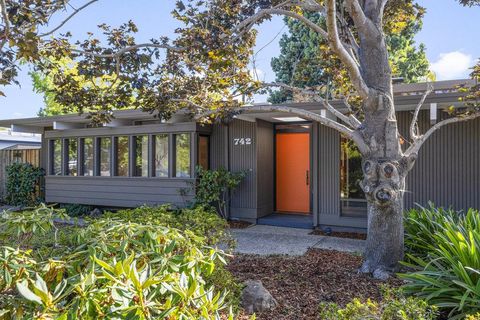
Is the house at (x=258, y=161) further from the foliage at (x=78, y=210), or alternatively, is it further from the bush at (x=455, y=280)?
the bush at (x=455, y=280)

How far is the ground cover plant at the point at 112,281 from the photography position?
68.3 inches

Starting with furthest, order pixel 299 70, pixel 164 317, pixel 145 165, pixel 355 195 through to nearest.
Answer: pixel 145 165 < pixel 355 195 < pixel 299 70 < pixel 164 317

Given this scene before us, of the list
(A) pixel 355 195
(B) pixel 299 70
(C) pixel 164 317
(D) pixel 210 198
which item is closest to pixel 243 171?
(D) pixel 210 198

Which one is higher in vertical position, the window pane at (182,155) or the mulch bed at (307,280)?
the window pane at (182,155)

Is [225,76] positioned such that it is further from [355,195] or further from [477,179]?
[477,179]

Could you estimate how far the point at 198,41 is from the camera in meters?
4.53

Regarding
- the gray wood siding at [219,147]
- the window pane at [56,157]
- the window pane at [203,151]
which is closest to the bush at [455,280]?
the gray wood siding at [219,147]

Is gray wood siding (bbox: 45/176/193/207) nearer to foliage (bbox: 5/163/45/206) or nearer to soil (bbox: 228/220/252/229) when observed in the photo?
foliage (bbox: 5/163/45/206)

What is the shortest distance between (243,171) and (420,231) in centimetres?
504

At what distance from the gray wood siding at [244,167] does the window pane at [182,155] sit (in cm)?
113

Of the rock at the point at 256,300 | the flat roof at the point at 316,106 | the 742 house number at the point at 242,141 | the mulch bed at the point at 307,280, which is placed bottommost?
the mulch bed at the point at 307,280

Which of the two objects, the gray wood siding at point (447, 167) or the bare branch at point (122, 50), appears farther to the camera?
the gray wood siding at point (447, 167)

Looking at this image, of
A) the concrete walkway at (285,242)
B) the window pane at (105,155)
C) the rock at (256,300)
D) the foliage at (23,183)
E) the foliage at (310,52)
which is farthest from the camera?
the foliage at (310,52)

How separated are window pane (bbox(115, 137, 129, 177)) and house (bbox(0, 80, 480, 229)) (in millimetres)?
30
